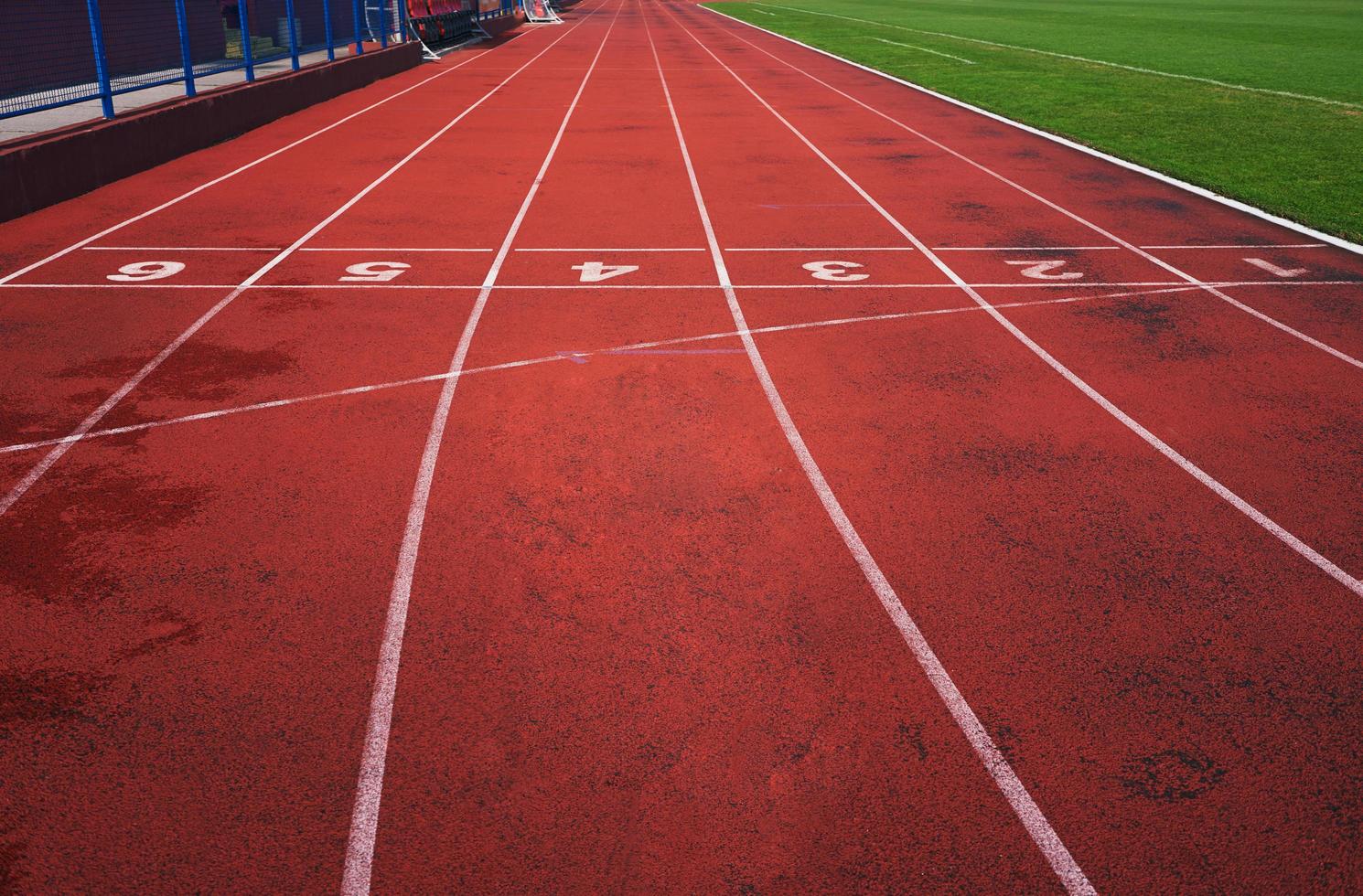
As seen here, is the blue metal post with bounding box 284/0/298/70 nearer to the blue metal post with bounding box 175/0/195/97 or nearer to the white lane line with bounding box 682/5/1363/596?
the blue metal post with bounding box 175/0/195/97

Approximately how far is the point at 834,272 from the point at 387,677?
7.01 m

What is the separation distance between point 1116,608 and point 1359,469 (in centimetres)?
264

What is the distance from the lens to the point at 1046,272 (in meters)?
10.2

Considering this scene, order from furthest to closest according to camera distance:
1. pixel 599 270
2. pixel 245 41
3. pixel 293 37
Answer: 1. pixel 293 37
2. pixel 245 41
3. pixel 599 270

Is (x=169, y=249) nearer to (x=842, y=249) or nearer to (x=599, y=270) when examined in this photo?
(x=599, y=270)

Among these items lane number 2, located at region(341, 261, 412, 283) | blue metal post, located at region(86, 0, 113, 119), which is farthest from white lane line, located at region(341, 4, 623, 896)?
blue metal post, located at region(86, 0, 113, 119)

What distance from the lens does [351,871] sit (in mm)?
3418

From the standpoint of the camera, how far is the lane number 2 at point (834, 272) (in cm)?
991

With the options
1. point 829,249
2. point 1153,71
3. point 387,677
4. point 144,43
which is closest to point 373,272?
point 829,249

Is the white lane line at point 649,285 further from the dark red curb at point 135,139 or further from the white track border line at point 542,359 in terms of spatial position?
the dark red curb at point 135,139

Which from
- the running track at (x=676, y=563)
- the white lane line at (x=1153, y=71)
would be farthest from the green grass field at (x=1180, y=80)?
the running track at (x=676, y=563)

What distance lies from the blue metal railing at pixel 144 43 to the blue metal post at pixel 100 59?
0.5 inches

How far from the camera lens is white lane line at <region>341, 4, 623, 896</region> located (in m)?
3.49

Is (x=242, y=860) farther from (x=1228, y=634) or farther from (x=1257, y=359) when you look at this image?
(x=1257, y=359)
